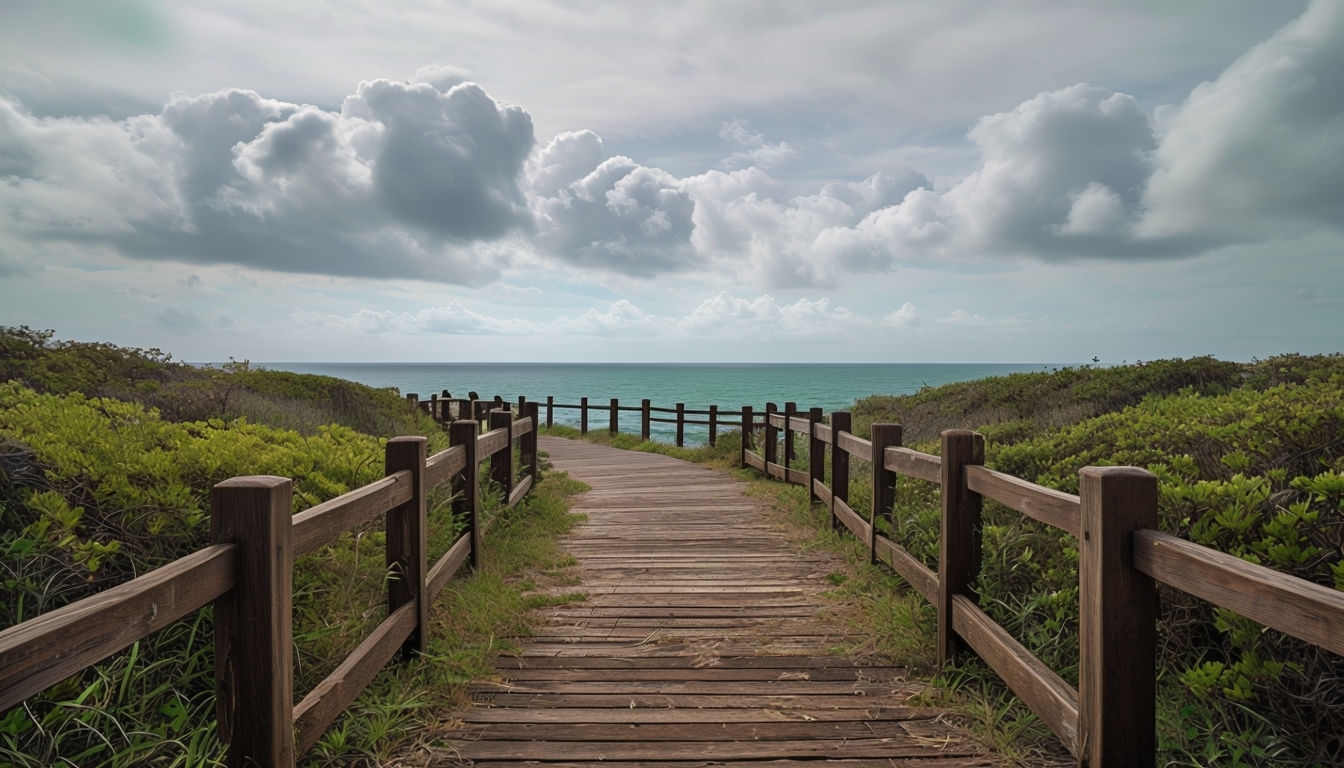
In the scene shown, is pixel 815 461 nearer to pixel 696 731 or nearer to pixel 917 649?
pixel 917 649

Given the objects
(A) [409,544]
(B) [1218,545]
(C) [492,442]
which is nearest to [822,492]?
(C) [492,442]

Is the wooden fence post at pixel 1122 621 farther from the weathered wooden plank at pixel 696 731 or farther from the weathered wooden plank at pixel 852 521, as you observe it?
the weathered wooden plank at pixel 852 521

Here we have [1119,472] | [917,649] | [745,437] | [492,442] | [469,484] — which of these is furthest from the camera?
[745,437]

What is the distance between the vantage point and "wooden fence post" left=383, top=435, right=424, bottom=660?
13.0 ft

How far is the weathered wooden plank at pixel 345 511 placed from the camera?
2.82m

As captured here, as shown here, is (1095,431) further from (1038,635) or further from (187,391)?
(187,391)

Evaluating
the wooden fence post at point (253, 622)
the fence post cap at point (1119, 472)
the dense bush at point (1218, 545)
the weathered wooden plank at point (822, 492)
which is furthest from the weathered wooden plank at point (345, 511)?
the weathered wooden plank at point (822, 492)

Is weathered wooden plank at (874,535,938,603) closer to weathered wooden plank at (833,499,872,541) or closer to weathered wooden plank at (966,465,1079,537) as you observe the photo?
weathered wooden plank at (833,499,872,541)

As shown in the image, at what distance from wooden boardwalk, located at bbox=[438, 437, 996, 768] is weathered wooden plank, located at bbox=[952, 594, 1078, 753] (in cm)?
33

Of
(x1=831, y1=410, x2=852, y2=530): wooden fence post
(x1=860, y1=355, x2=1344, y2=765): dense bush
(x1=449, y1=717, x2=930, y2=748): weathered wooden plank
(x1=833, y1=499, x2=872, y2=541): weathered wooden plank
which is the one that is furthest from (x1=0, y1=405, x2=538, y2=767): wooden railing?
(x1=831, y1=410, x2=852, y2=530): wooden fence post

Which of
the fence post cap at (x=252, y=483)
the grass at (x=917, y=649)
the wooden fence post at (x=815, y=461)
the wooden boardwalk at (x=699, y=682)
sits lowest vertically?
the wooden boardwalk at (x=699, y=682)

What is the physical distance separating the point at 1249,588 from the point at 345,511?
315 cm

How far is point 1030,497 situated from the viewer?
3.32 m

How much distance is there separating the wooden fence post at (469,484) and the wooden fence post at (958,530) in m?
3.30
